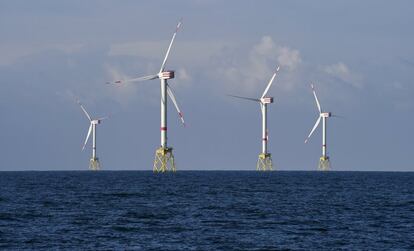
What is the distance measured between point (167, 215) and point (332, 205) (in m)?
25.2

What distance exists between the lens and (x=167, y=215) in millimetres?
83125

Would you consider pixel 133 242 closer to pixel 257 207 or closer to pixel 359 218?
pixel 359 218

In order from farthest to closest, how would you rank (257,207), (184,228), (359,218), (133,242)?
1. (257,207)
2. (359,218)
3. (184,228)
4. (133,242)

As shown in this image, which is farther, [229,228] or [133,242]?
[229,228]

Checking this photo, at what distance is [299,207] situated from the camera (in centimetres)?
9669

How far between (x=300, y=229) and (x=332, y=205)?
2991cm

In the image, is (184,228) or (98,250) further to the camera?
(184,228)

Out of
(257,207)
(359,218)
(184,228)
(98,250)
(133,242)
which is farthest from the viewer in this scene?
(257,207)

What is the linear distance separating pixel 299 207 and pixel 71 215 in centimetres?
2682

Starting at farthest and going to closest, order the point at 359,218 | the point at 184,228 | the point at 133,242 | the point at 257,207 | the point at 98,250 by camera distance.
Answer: the point at 257,207, the point at 359,218, the point at 184,228, the point at 133,242, the point at 98,250

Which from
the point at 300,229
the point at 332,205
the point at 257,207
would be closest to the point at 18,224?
the point at 300,229

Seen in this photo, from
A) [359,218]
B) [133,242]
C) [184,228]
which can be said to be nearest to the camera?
[133,242]

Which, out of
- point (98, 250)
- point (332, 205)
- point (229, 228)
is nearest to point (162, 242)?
point (98, 250)

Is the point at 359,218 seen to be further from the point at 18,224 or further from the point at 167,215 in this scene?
the point at 18,224
